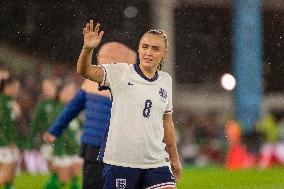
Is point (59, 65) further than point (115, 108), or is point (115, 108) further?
point (59, 65)

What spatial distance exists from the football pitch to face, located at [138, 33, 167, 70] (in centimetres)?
766

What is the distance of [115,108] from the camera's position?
5.89 m

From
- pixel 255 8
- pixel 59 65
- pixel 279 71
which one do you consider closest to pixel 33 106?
pixel 59 65

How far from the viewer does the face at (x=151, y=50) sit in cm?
589

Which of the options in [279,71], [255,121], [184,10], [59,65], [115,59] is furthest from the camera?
[279,71]

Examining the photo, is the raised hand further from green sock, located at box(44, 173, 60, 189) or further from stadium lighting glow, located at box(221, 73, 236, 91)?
stadium lighting glow, located at box(221, 73, 236, 91)

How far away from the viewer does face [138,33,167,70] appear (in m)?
5.89

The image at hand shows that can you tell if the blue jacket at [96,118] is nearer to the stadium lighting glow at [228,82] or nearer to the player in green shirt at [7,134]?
the player in green shirt at [7,134]

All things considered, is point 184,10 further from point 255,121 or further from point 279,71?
point 279,71

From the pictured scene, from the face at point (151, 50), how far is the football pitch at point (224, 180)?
766 centimetres

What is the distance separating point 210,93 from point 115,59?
26327mm

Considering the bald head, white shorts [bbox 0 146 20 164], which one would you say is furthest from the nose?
white shorts [bbox 0 146 20 164]

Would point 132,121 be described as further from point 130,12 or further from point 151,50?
point 130,12

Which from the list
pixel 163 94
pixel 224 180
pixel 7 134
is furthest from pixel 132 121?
pixel 224 180
